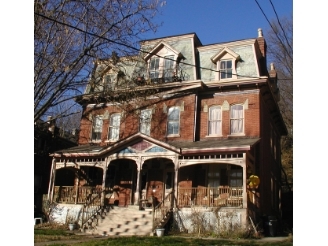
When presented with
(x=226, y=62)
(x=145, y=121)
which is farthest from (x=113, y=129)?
(x=226, y=62)

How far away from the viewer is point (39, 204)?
14336 mm

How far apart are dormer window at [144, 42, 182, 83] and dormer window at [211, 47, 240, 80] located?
1658mm

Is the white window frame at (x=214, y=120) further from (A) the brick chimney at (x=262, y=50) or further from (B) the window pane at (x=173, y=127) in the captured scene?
(A) the brick chimney at (x=262, y=50)

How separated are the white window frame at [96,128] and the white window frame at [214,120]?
5.07 m

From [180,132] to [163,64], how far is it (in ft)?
10.4

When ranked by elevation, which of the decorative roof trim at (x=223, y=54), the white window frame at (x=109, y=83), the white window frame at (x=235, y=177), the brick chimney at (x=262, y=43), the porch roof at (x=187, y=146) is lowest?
the white window frame at (x=235, y=177)

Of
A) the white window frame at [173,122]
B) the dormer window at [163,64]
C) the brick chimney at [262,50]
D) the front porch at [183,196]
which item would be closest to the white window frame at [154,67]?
the dormer window at [163,64]

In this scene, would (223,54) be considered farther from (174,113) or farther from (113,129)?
(113,129)

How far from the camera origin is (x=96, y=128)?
16500mm

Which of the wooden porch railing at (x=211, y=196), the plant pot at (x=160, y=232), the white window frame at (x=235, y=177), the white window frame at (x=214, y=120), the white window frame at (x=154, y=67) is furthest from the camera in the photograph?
the white window frame at (x=154, y=67)

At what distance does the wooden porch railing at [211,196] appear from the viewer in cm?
1152
